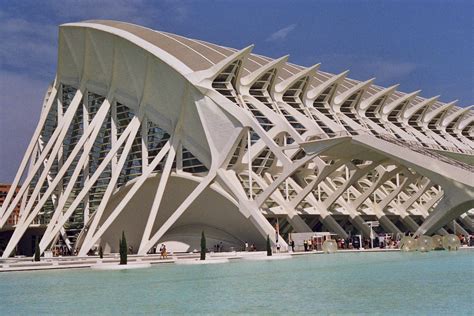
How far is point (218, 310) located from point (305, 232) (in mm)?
31039

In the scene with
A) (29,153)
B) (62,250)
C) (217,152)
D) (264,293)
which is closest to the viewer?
(264,293)

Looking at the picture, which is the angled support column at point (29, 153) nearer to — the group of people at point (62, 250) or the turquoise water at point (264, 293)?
the group of people at point (62, 250)

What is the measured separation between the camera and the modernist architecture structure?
1623 inches

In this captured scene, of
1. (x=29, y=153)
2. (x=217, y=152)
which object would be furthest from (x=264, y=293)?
(x=29, y=153)

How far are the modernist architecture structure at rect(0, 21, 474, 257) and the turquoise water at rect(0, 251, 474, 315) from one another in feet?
60.9

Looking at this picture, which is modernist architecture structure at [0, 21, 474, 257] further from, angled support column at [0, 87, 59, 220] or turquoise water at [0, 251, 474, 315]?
turquoise water at [0, 251, 474, 315]

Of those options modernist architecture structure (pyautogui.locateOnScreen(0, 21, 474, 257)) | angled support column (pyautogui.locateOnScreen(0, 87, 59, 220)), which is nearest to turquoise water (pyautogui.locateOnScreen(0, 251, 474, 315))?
modernist architecture structure (pyautogui.locateOnScreen(0, 21, 474, 257))

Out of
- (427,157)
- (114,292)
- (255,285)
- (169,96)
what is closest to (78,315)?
(114,292)

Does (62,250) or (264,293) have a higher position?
(62,250)

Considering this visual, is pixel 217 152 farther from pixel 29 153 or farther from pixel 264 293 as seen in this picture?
A: pixel 264 293

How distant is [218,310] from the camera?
12258 mm

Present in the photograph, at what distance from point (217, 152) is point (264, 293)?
1140 inches

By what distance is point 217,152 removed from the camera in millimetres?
43750

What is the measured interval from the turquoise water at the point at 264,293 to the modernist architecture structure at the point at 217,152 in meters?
18.6
